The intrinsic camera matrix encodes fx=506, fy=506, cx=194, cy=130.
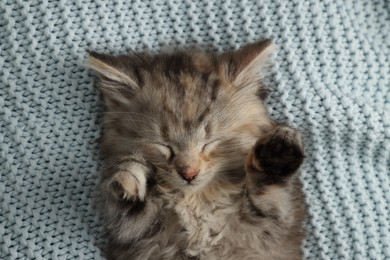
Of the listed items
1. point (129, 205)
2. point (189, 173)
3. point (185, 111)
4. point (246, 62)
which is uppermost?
point (246, 62)

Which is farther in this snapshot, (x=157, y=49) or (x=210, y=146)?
(x=157, y=49)

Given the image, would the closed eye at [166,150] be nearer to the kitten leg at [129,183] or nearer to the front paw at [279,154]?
the kitten leg at [129,183]

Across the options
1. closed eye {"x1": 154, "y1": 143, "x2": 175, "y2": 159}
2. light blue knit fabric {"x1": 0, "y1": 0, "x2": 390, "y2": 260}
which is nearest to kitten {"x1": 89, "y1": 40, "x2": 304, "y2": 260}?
closed eye {"x1": 154, "y1": 143, "x2": 175, "y2": 159}

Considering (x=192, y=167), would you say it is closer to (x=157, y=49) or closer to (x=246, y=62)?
(x=246, y=62)

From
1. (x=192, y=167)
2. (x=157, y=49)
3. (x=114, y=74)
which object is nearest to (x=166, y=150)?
(x=192, y=167)

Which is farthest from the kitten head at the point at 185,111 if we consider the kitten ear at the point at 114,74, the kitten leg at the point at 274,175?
the kitten leg at the point at 274,175

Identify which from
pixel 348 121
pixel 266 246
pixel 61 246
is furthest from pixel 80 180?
pixel 348 121

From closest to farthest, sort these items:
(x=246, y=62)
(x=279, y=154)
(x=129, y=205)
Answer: (x=279, y=154) → (x=129, y=205) → (x=246, y=62)

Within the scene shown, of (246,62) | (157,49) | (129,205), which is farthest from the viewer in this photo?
(157,49)

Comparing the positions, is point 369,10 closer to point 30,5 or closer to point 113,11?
point 113,11

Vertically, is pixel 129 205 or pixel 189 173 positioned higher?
pixel 189 173
